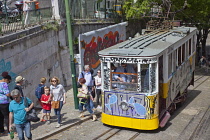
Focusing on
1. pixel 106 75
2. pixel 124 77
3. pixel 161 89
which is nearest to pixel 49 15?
pixel 106 75

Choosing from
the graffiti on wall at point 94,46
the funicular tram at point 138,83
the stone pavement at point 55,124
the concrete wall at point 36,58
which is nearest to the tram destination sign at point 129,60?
the funicular tram at point 138,83

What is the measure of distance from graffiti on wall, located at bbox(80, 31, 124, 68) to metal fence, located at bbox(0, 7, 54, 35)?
6.88ft

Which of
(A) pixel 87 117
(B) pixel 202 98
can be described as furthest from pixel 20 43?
(B) pixel 202 98

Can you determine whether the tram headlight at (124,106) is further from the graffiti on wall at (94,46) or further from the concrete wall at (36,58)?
the graffiti on wall at (94,46)

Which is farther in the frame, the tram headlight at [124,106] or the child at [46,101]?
the child at [46,101]

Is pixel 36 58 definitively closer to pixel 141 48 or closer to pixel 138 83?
pixel 141 48

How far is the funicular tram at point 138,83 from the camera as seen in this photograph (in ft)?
29.8

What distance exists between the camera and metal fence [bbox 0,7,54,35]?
1166 cm

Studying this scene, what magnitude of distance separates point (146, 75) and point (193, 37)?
601cm

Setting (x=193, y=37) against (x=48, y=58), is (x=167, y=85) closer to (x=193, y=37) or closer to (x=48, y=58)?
(x=193, y=37)

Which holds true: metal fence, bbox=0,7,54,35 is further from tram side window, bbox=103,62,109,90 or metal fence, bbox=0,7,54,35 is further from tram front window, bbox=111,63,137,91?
tram front window, bbox=111,63,137,91

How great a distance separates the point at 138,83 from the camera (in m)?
9.16

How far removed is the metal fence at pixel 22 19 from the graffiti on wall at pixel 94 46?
2097 millimetres

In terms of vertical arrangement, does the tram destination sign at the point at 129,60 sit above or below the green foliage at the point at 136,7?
below
